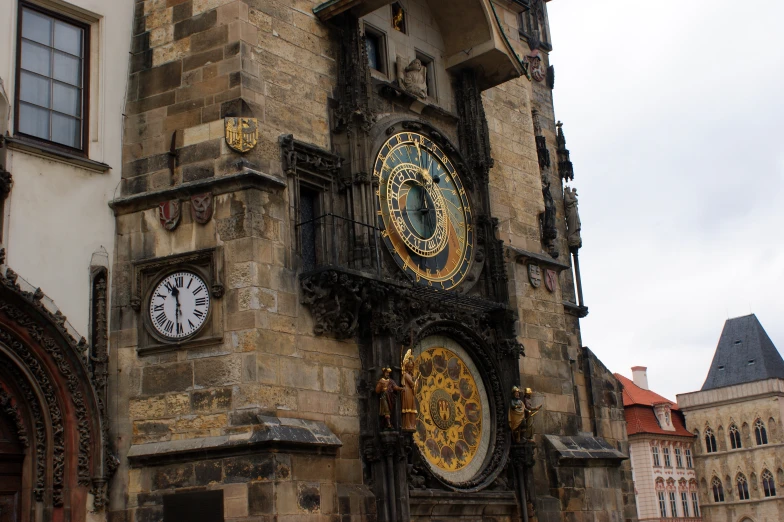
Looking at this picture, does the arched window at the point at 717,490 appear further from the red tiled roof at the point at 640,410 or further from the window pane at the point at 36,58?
the window pane at the point at 36,58

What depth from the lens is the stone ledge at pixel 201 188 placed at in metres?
11.9

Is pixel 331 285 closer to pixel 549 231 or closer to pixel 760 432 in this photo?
pixel 549 231

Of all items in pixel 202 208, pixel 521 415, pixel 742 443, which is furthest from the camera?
pixel 742 443

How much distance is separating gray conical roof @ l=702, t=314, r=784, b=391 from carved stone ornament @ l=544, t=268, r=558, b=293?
162 ft

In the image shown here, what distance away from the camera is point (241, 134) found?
39.7 ft

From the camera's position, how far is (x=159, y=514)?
36.7 ft

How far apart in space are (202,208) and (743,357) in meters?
58.5

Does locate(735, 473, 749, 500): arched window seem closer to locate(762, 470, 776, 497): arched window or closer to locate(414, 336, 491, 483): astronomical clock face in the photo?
locate(762, 470, 776, 497): arched window

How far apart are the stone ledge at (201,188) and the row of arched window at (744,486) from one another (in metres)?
53.4

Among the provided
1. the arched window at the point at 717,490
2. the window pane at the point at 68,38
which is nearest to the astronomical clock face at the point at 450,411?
the window pane at the point at 68,38

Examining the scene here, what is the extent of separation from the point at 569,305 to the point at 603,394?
1.80 m

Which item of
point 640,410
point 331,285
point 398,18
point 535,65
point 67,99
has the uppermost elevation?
point 535,65

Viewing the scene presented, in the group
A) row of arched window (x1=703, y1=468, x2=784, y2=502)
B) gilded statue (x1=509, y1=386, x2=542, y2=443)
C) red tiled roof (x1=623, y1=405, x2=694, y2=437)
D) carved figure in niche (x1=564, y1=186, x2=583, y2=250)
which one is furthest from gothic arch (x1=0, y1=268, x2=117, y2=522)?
row of arched window (x1=703, y1=468, x2=784, y2=502)

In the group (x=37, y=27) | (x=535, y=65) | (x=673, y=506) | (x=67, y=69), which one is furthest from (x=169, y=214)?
(x=673, y=506)
